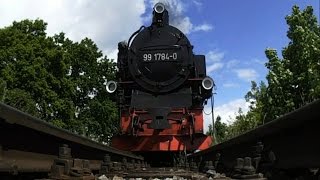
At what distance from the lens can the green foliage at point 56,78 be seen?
25188 mm

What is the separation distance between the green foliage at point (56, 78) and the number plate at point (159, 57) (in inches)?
468

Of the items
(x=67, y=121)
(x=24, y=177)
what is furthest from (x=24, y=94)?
(x=24, y=177)

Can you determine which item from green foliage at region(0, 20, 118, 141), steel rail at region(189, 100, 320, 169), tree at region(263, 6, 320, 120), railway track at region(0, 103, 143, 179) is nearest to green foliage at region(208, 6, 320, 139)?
tree at region(263, 6, 320, 120)

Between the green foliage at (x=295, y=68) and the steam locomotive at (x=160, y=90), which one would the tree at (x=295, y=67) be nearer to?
the green foliage at (x=295, y=68)

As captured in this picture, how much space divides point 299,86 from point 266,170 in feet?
51.3

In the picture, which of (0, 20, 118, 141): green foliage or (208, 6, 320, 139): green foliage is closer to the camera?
(208, 6, 320, 139): green foliage

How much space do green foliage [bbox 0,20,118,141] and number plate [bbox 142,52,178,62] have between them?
11899 millimetres

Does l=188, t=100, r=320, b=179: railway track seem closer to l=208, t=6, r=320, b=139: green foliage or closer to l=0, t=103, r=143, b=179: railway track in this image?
l=0, t=103, r=143, b=179: railway track

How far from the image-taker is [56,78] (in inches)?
1059

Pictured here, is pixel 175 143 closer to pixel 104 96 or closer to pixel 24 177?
pixel 24 177

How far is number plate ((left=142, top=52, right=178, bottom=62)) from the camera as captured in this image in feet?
37.6

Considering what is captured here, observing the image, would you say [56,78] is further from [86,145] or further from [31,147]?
[31,147]

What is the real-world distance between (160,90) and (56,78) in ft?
55.0

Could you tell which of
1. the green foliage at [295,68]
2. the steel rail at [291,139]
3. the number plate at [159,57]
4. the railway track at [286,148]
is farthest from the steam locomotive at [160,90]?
the green foliage at [295,68]
